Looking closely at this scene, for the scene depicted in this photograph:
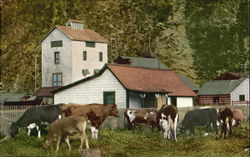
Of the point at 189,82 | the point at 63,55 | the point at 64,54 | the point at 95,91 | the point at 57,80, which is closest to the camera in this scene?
the point at 63,55

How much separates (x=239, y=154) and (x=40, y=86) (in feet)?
87.4

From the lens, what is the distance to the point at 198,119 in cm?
3241

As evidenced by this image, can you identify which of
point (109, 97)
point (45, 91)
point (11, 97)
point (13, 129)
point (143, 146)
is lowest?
point (143, 146)

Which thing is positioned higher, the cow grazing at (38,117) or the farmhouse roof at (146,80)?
the farmhouse roof at (146,80)

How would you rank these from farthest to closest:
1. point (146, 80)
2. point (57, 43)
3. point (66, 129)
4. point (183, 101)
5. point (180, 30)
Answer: point (180, 30), point (183, 101), point (146, 80), point (57, 43), point (66, 129)

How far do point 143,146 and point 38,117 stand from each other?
7490 mm

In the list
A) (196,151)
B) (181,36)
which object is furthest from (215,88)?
(196,151)

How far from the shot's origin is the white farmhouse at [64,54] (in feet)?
122

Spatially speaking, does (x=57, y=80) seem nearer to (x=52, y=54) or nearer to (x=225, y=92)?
(x=52, y=54)

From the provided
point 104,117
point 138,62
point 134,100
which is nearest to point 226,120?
point 104,117

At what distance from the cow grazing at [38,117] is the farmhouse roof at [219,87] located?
5300 cm

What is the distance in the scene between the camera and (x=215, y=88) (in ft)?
278

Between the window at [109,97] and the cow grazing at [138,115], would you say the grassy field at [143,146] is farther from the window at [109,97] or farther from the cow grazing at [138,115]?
the window at [109,97]

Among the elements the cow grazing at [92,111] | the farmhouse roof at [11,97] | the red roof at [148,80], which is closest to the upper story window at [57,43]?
the red roof at [148,80]
